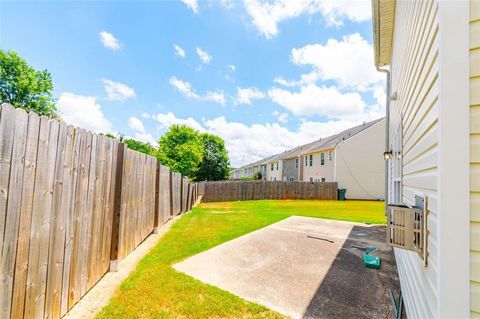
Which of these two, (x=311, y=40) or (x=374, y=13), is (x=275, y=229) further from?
(x=311, y=40)

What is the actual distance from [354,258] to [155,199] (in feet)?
18.1

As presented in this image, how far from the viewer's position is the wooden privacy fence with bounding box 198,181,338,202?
842 inches

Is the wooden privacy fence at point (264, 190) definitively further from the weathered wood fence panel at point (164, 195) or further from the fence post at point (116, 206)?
the fence post at point (116, 206)

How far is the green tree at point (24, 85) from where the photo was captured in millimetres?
21812

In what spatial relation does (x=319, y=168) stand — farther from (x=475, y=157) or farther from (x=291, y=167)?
(x=475, y=157)

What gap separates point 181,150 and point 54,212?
32101mm

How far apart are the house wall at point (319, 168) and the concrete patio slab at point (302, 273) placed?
17229 millimetres

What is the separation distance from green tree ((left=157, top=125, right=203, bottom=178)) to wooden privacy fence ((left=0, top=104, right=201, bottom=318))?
28902mm

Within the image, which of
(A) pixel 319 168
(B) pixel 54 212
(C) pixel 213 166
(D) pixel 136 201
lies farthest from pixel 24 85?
(A) pixel 319 168

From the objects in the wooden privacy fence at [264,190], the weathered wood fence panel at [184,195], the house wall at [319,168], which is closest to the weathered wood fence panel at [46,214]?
the weathered wood fence panel at [184,195]

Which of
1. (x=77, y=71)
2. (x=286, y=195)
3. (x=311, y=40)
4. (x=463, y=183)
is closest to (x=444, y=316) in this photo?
(x=463, y=183)

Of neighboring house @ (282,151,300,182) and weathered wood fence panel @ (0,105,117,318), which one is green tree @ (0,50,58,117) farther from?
neighboring house @ (282,151,300,182)

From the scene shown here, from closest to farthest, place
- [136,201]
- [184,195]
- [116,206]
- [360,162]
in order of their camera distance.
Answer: [116,206] → [136,201] → [184,195] → [360,162]

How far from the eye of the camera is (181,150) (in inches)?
1325
